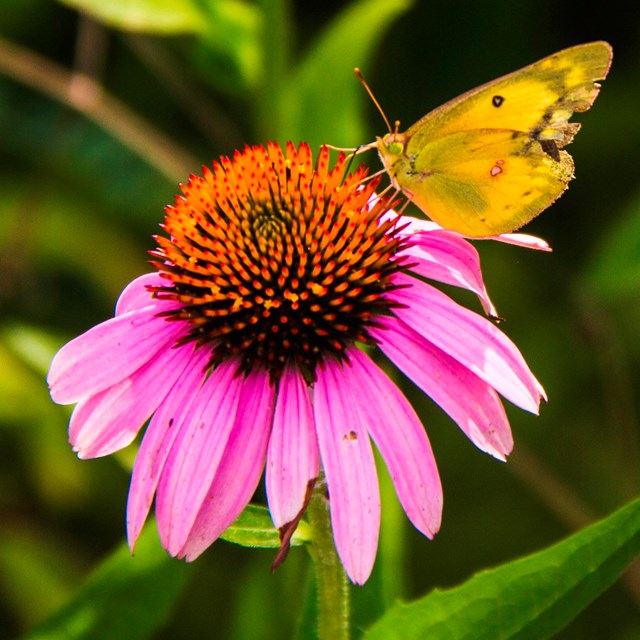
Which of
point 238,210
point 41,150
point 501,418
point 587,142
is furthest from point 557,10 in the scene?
point 501,418

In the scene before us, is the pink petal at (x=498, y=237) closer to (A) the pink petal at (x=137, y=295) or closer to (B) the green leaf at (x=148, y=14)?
(A) the pink petal at (x=137, y=295)

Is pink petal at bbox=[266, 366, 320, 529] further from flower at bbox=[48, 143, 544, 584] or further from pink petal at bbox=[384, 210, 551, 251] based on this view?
pink petal at bbox=[384, 210, 551, 251]

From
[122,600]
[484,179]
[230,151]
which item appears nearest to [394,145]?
[484,179]

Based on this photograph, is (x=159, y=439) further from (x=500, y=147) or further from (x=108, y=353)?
(x=500, y=147)

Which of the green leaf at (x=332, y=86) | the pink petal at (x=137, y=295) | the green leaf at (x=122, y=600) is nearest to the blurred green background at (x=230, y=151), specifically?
the green leaf at (x=332, y=86)

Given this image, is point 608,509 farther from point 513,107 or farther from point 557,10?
point 513,107

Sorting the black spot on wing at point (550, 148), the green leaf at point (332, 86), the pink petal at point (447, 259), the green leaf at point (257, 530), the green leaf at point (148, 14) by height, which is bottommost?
the green leaf at point (257, 530)
